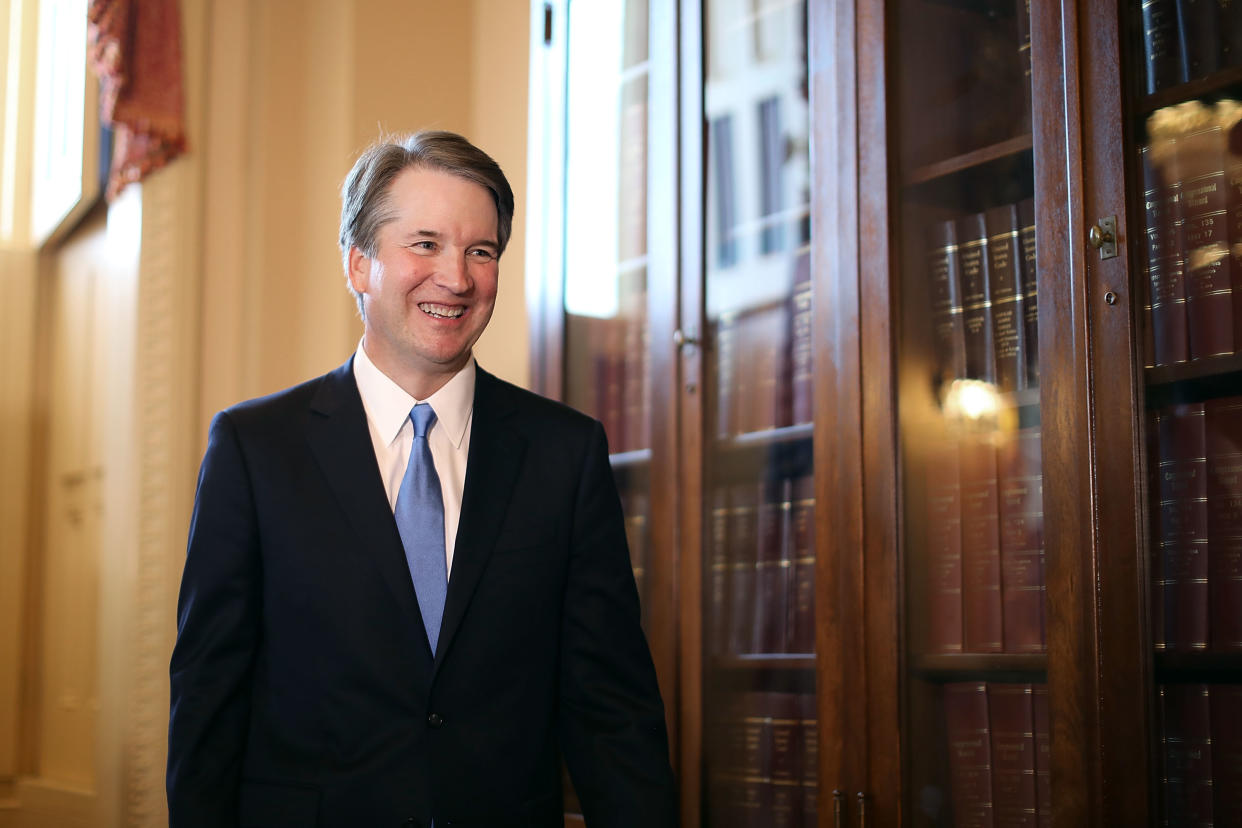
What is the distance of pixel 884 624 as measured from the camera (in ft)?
6.21

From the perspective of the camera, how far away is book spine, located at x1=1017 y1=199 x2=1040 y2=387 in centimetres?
171

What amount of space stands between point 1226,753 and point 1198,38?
866 mm

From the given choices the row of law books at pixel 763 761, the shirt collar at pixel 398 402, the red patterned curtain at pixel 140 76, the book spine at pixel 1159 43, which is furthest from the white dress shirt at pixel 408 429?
the red patterned curtain at pixel 140 76

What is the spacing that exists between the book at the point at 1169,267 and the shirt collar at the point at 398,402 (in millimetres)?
911

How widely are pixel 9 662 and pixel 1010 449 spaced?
10.5 ft

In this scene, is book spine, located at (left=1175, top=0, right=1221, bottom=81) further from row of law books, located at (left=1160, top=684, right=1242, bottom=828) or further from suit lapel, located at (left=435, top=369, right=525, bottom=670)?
suit lapel, located at (left=435, top=369, right=525, bottom=670)

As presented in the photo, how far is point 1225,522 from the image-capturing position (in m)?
1.51

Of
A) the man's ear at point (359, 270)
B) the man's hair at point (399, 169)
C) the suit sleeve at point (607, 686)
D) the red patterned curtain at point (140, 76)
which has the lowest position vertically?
the suit sleeve at point (607, 686)

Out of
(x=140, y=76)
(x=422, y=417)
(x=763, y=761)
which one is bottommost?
(x=763, y=761)

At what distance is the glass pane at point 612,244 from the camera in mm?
2539

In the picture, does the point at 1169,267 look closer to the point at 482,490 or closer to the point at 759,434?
the point at 759,434

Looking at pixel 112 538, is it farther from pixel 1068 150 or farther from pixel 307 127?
pixel 1068 150

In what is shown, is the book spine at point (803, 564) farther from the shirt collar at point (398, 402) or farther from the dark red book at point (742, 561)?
the shirt collar at point (398, 402)

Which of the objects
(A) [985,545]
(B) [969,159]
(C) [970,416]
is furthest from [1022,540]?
(B) [969,159]
